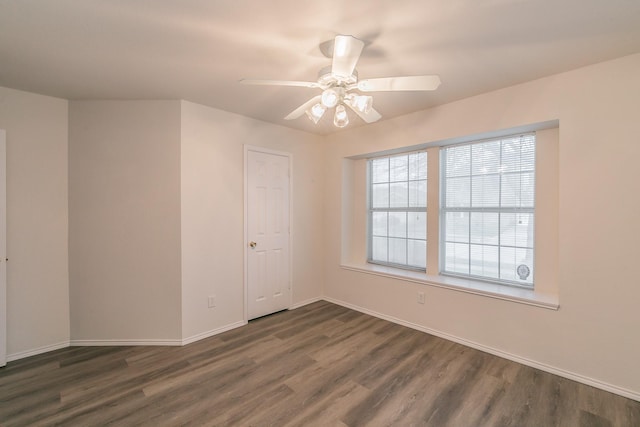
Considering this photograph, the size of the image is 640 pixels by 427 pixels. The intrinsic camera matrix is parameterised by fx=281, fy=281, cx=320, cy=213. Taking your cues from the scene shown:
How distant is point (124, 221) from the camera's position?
284 centimetres

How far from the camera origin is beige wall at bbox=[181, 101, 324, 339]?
2.91 metres

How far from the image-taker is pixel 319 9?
154 centimetres

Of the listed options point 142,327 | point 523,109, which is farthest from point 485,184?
point 142,327

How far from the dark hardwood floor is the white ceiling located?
2455 millimetres

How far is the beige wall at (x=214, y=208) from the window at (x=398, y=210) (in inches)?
54.9

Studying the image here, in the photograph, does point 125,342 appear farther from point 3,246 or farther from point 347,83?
point 347,83

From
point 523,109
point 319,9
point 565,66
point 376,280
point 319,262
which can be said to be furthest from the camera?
point 319,262

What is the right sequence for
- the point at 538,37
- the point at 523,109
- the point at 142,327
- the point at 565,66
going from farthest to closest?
the point at 142,327
the point at 523,109
the point at 565,66
the point at 538,37

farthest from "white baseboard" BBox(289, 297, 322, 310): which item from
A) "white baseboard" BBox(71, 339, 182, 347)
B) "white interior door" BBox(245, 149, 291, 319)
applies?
"white baseboard" BBox(71, 339, 182, 347)

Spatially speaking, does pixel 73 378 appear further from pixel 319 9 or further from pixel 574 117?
pixel 574 117

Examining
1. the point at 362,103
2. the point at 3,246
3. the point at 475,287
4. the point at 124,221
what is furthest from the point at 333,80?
the point at 3,246

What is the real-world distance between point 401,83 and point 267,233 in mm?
2432

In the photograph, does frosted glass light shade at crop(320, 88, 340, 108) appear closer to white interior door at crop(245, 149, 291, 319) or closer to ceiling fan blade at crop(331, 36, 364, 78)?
ceiling fan blade at crop(331, 36, 364, 78)

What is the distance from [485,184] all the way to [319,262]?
7.88ft
